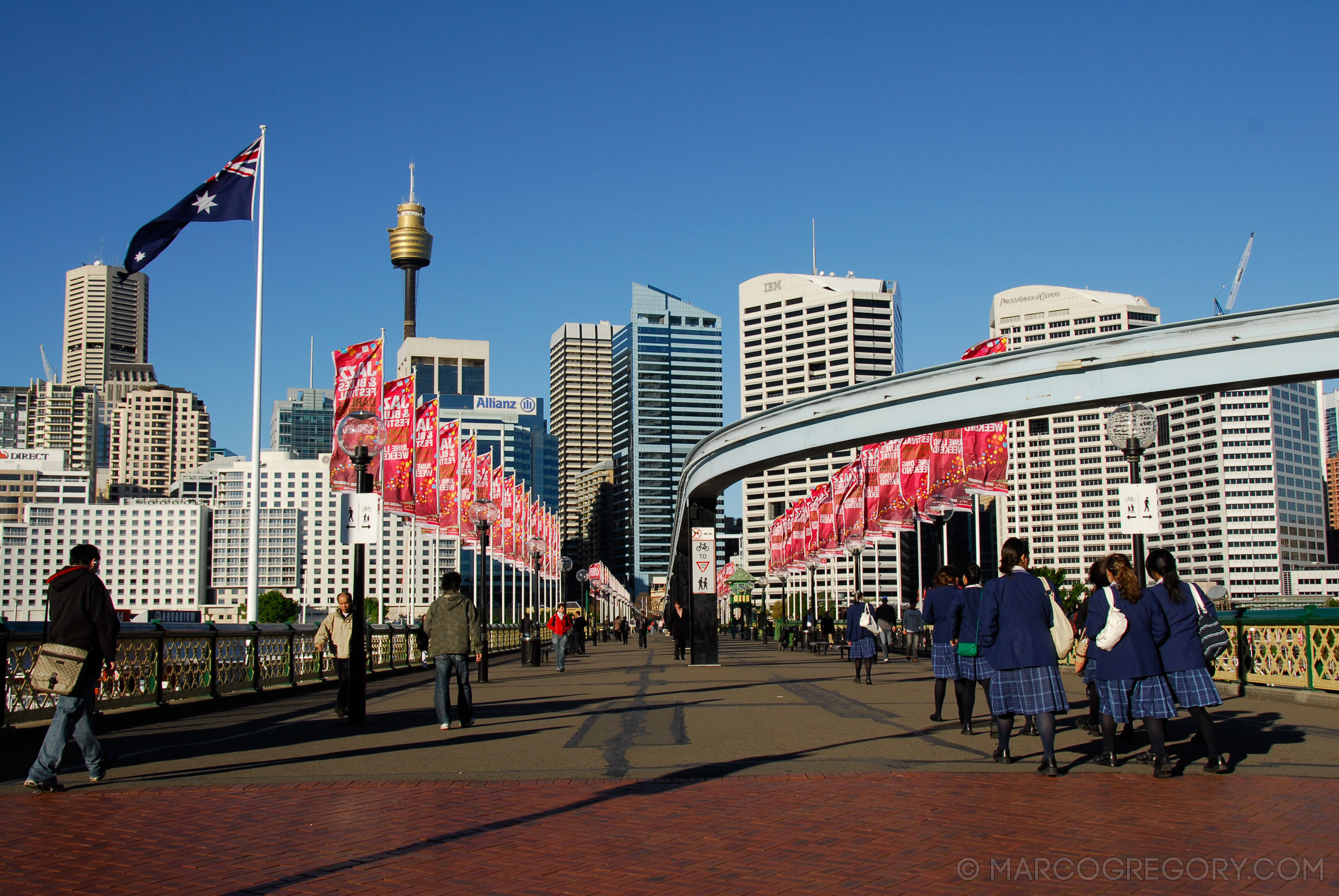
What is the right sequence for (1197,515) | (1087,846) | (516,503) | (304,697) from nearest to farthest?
(1087,846), (304,697), (516,503), (1197,515)

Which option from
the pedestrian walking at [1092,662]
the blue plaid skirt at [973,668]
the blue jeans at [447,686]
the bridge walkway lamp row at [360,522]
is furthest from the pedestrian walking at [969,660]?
the bridge walkway lamp row at [360,522]

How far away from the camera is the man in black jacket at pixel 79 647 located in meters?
8.71

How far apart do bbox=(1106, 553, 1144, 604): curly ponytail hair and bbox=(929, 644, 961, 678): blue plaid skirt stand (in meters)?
3.28

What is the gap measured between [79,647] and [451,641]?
4.96m

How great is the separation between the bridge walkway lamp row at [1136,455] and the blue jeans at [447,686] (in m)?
7.52

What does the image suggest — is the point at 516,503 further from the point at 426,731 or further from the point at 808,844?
the point at 808,844

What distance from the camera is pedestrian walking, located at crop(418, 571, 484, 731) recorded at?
1325cm

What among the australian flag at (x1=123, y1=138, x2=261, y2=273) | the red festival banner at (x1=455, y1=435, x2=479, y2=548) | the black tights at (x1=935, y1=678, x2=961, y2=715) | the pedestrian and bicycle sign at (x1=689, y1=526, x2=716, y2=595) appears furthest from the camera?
the red festival banner at (x1=455, y1=435, x2=479, y2=548)

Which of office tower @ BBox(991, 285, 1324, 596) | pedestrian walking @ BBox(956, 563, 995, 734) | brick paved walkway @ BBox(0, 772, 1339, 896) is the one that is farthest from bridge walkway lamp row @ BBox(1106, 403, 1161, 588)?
office tower @ BBox(991, 285, 1324, 596)

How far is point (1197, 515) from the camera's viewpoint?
184 metres

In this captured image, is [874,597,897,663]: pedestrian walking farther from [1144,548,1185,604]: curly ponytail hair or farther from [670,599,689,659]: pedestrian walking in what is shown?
[1144,548,1185,604]: curly ponytail hair

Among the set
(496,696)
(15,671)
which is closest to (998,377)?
(496,696)

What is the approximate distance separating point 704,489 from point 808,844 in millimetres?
21372

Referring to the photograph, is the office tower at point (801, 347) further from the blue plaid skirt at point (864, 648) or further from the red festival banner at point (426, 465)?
the blue plaid skirt at point (864, 648)
